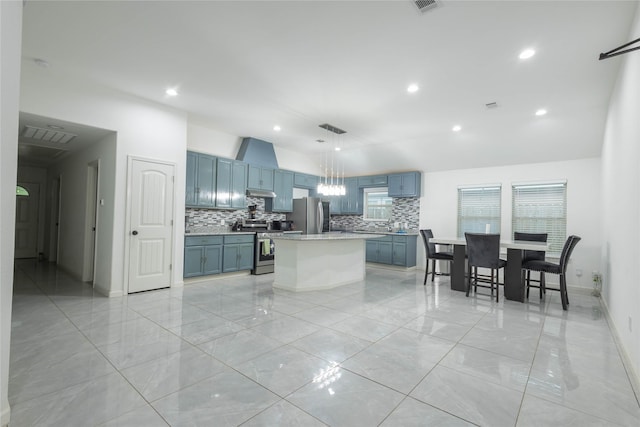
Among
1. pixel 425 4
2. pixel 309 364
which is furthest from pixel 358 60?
pixel 309 364

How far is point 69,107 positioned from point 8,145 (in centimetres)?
292

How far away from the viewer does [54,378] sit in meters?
2.05

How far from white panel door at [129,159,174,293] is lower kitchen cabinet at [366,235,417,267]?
4.49 m

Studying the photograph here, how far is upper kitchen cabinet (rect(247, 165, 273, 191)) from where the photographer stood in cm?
622

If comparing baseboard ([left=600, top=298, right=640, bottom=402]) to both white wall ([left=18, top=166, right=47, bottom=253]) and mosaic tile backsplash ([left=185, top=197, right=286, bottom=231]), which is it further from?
white wall ([left=18, top=166, right=47, bottom=253])

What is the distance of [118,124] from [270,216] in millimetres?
3584

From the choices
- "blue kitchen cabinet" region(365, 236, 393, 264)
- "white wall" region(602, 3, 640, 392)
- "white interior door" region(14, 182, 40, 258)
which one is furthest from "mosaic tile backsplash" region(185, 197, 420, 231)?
"white interior door" region(14, 182, 40, 258)

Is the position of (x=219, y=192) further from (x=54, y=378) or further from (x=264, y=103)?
(x=54, y=378)

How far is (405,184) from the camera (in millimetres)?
7172

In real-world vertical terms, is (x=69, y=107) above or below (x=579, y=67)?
below

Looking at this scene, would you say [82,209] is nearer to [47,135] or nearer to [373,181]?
[47,135]

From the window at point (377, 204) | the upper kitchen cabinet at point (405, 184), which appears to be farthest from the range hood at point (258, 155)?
the upper kitchen cabinet at point (405, 184)

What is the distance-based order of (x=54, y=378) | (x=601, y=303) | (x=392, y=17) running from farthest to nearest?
1. (x=601, y=303)
2. (x=392, y=17)
3. (x=54, y=378)

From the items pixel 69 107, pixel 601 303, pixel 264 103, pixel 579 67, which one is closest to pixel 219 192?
pixel 264 103
